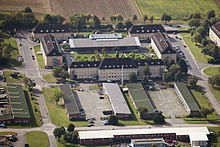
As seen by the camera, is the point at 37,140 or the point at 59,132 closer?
the point at 37,140

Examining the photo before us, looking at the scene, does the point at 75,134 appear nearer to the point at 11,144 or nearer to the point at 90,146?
the point at 90,146

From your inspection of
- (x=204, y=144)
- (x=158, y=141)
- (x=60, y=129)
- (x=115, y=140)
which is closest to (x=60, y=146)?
(x=60, y=129)

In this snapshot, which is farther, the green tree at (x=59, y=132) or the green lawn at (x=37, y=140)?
the green tree at (x=59, y=132)

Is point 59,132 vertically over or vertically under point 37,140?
over

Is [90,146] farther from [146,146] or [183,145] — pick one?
[183,145]

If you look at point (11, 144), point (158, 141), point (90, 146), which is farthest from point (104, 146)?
point (11, 144)

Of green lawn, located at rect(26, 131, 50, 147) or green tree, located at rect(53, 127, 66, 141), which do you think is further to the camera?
green tree, located at rect(53, 127, 66, 141)
